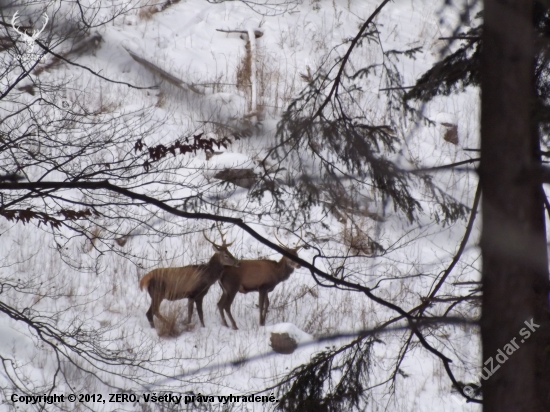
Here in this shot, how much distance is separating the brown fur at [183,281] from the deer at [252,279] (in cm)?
17

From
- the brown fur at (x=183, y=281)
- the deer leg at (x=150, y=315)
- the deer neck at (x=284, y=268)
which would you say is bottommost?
the deer leg at (x=150, y=315)


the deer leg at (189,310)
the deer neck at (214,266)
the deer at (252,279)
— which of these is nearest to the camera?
the deer neck at (214,266)

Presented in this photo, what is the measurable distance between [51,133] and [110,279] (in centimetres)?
433

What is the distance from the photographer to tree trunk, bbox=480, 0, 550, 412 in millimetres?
2904

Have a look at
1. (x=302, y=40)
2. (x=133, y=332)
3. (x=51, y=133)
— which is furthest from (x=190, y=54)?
(x=51, y=133)

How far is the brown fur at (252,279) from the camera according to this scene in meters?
8.26

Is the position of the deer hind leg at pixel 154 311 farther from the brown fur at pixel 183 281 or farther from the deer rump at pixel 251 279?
the deer rump at pixel 251 279

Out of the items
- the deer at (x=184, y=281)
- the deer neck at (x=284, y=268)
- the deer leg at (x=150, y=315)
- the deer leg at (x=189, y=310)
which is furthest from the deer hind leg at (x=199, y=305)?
the deer neck at (x=284, y=268)

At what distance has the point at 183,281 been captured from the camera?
7703 mm

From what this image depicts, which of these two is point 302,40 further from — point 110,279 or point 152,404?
point 152,404

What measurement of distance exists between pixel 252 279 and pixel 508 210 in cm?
567

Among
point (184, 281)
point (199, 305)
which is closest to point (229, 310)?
point (199, 305)

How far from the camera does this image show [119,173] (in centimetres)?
451

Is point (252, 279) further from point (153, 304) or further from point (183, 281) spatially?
point (153, 304)
